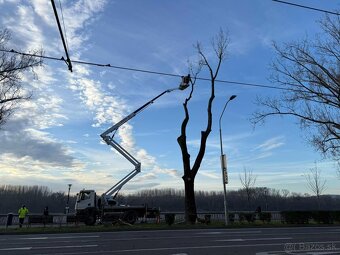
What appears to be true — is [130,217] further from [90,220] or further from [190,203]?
[190,203]

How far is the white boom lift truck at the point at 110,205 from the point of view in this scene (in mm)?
29766

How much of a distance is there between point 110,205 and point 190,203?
6386 mm

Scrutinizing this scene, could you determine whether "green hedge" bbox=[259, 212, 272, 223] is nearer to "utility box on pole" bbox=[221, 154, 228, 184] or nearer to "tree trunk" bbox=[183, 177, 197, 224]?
Answer: "utility box on pole" bbox=[221, 154, 228, 184]

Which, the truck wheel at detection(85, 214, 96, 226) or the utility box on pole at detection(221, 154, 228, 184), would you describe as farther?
the truck wheel at detection(85, 214, 96, 226)

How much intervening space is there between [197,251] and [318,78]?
66.6 feet

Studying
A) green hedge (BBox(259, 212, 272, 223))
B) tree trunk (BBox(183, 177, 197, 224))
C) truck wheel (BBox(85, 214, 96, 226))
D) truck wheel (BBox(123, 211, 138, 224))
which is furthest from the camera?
green hedge (BBox(259, 212, 272, 223))

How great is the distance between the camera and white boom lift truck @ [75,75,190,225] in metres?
29.8

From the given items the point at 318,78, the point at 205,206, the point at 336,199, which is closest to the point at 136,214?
the point at 318,78

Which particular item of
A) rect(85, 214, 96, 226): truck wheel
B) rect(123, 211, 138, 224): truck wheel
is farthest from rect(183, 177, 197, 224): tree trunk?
rect(85, 214, 96, 226): truck wheel

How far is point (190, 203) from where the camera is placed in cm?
2961

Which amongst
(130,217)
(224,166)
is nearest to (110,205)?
(130,217)

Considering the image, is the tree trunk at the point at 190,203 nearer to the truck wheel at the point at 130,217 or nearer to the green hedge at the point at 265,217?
the truck wheel at the point at 130,217

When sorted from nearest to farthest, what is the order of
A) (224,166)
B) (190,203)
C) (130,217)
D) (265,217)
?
(190,203) → (224,166) → (130,217) → (265,217)

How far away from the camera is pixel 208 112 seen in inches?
1258
